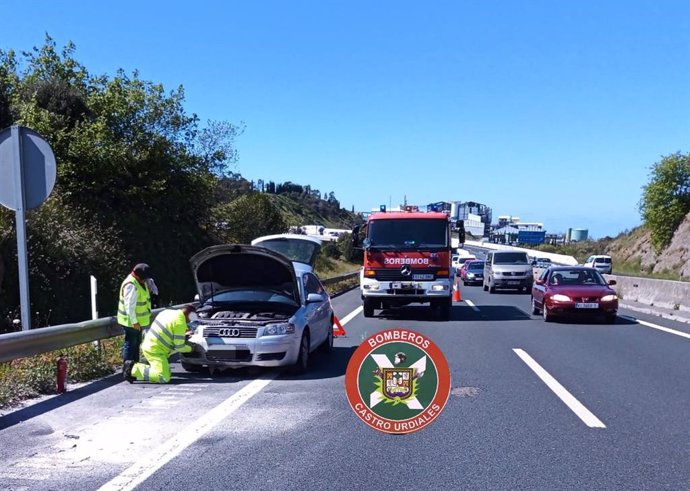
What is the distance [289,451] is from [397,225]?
1236 cm

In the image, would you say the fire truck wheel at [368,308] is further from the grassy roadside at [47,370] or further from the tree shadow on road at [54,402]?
the tree shadow on road at [54,402]

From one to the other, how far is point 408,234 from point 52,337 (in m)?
10.7

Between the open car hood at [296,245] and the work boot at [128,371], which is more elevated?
the open car hood at [296,245]

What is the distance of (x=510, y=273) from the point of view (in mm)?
30781

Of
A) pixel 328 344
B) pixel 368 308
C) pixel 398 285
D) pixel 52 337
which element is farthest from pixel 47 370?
pixel 368 308

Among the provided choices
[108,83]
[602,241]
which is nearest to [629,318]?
[108,83]

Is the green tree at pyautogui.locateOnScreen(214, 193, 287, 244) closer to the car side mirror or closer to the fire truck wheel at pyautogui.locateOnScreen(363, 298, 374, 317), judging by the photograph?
the fire truck wheel at pyautogui.locateOnScreen(363, 298, 374, 317)

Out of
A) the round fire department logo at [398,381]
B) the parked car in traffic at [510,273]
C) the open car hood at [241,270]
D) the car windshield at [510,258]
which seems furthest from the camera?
the car windshield at [510,258]

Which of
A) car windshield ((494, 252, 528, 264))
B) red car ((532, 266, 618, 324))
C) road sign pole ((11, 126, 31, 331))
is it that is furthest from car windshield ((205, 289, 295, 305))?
car windshield ((494, 252, 528, 264))

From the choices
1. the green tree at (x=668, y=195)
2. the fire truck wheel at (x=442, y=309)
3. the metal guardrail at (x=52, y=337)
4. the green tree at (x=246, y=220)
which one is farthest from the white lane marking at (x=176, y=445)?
the green tree at (x=668, y=195)

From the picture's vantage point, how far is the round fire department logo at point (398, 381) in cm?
594

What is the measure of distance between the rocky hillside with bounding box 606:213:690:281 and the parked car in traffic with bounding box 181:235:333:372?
131ft

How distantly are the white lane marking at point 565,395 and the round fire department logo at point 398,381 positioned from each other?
1525 millimetres

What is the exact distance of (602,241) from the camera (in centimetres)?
9362
